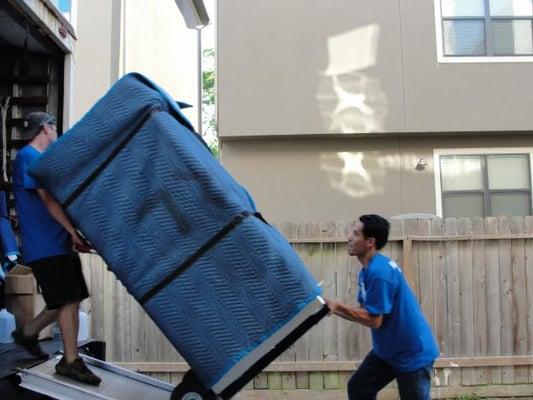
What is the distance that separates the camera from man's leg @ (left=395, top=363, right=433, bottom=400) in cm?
373

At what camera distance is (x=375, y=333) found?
12.8 ft

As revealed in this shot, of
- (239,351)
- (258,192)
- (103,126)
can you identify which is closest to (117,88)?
(103,126)

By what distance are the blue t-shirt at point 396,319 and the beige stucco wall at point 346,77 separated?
7.27 m

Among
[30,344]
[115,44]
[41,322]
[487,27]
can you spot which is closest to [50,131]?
[41,322]

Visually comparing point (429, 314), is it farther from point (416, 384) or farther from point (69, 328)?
point (69, 328)

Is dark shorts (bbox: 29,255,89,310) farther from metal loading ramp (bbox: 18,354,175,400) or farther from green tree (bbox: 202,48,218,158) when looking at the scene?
green tree (bbox: 202,48,218,158)

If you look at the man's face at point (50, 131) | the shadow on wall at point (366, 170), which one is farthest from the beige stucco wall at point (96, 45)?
the man's face at point (50, 131)

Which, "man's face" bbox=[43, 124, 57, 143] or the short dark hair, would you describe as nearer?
"man's face" bbox=[43, 124, 57, 143]

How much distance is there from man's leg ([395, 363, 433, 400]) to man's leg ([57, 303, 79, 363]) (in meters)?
1.89

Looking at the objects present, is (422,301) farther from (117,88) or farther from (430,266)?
(117,88)

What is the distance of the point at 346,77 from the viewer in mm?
10961

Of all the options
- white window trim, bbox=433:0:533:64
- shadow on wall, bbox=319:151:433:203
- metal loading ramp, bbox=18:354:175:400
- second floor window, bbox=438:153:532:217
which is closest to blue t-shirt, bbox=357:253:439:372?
metal loading ramp, bbox=18:354:175:400

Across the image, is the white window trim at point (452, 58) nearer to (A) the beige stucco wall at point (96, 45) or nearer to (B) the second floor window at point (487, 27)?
(B) the second floor window at point (487, 27)

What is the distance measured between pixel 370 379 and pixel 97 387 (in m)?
1.73
